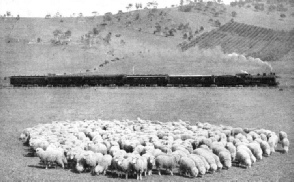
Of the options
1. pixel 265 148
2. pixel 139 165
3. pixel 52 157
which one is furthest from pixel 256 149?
pixel 52 157

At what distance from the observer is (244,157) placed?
16609 millimetres

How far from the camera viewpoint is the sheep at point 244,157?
16.5 meters

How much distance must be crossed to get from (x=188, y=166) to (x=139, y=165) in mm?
1795

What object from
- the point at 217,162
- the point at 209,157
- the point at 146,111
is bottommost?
the point at 146,111

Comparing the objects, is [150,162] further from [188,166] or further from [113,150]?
[113,150]

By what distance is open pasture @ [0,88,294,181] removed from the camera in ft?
52.2

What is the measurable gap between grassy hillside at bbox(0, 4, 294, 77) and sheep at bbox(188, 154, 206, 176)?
191 ft

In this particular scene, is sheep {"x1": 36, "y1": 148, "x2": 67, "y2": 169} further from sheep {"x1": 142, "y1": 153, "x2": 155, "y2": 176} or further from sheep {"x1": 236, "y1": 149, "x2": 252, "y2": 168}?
sheep {"x1": 236, "y1": 149, "x2": 252, "y2": 168}

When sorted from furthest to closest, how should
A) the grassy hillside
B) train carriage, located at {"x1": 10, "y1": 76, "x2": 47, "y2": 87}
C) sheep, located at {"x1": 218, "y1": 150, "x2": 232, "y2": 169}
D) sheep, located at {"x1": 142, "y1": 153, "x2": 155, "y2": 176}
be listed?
the grassy hillside < train carriage, located at {"x1": 10, "y1": 76, "x2": 47, "y2": 87} < sheep, located at {"x1": 218, "y1": 150, "x2": 232, "y2": 169} < sheep, located at {"x1": 142, "y1": 153, "x2": 155, "y2": 176}

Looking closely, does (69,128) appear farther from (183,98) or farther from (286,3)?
(286,3)

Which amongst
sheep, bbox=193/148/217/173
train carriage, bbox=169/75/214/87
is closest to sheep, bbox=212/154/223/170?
sheep, bbox=193/148/217/173

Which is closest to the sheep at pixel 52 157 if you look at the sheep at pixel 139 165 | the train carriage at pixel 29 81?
the sheep at pixel 139 165

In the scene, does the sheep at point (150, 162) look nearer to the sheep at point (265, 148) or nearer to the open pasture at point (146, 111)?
the open pasture at point (146, 111)

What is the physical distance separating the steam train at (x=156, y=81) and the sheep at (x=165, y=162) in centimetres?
3455
